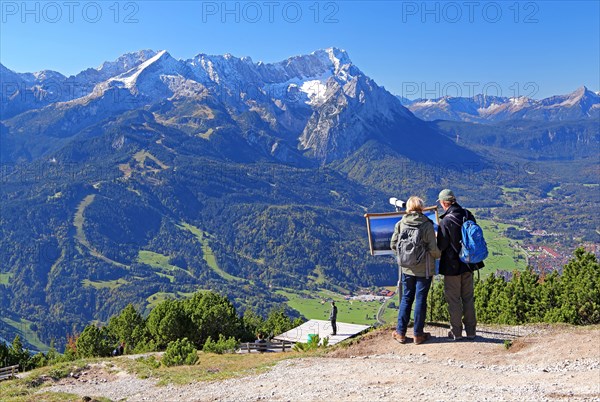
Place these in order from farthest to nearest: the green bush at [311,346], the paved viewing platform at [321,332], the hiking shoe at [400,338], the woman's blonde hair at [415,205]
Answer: the paved viewing platform at [321,332] < the green bush at [311,346] < the hiking shoe at [400,338] < the woman's blonde hair at [415,205]

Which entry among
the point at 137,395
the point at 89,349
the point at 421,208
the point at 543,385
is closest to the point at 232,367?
the point at 137,395

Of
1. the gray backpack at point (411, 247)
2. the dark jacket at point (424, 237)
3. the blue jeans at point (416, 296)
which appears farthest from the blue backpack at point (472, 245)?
the blue jeans at point (416, 296)

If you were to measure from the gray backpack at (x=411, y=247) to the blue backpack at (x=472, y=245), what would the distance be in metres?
1.16

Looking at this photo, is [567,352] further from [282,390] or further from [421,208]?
[282,390]

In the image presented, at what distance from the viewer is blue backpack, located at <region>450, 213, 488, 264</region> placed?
48.8 feet

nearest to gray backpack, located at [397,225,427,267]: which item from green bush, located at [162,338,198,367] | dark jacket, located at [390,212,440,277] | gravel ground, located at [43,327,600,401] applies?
dark jacket, located at [390,212,440,277]

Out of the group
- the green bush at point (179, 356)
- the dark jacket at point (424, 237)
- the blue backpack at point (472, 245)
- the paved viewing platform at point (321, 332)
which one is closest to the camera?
the blue backpack at point (472, 245)

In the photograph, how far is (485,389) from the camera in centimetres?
1250

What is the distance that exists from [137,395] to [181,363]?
4847 mm

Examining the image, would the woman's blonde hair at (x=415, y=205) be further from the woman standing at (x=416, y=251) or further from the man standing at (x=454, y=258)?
the man standing at (x=454, y=258)

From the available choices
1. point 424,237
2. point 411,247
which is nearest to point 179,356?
point 411,247

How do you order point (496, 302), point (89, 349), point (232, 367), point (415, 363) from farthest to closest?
point (89, 349) < point (496, 302) < point (232, 367) < point (415, 363)

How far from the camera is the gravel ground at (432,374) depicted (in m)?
12.5

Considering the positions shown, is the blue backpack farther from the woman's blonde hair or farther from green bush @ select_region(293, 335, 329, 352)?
green bush @ select_region(293, 335, 329, 352)
